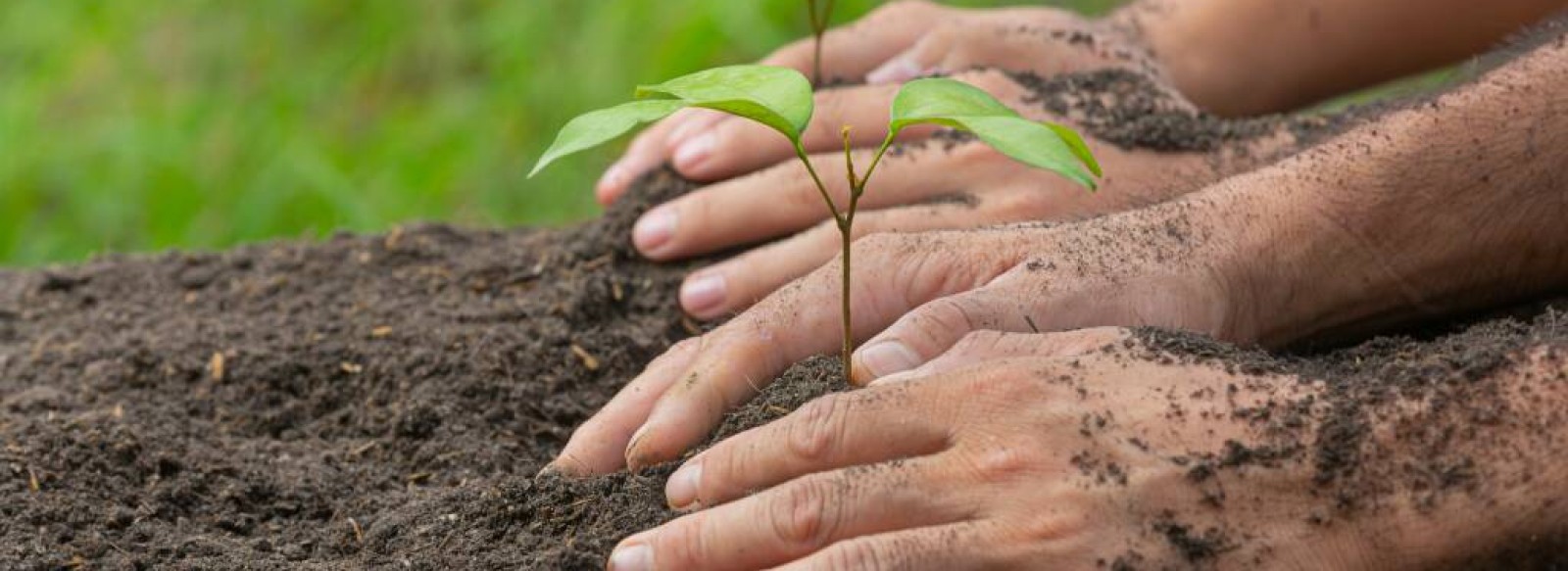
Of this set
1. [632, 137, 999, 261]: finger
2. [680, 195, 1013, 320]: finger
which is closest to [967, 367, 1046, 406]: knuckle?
[680, 195, 1013, 320]: finger

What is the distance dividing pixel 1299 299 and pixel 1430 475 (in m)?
0.50

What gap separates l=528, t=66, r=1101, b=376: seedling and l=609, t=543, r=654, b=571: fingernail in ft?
1.03

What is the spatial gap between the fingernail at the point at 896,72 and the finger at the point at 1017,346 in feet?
3.37

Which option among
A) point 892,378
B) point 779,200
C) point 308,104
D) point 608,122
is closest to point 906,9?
point 779,200

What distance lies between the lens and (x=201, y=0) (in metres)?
4.81

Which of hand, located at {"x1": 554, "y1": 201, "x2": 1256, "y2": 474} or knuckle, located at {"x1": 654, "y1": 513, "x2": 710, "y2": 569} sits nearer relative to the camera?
knuckle, located at {"x1": 654, "y1": 513, "x2": 710, "y2": 569}

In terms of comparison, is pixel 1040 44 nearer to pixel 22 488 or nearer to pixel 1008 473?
pixel 1008 473

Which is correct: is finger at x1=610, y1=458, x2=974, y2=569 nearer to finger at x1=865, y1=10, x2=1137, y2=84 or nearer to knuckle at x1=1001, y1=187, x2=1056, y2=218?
knuckle at x1=1001, y1=187, x2=1056, y2=218

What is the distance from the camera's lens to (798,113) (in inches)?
54.7

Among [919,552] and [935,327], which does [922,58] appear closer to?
[935,327]

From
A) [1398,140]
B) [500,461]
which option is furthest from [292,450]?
[1398,140]

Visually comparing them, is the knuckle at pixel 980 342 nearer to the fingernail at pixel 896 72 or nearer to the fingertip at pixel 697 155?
the fingertip at pixel 697 155

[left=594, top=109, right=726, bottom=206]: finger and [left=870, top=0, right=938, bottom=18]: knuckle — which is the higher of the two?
[left=870, top=0, right=938, bottom=18]: knuckle

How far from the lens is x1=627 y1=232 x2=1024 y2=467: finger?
5.57ft
